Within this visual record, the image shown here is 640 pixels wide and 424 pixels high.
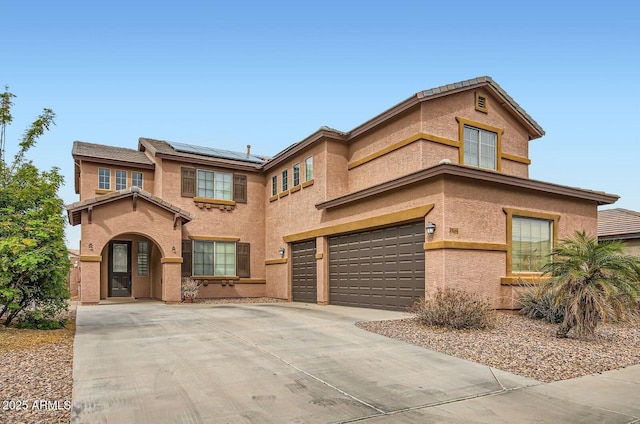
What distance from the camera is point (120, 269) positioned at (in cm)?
2189

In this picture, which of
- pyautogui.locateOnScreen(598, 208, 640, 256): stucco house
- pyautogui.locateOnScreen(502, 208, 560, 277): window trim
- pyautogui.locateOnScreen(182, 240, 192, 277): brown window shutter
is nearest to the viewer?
pyautogui.locateOnScreen(502, 208, 560, 277): window trim

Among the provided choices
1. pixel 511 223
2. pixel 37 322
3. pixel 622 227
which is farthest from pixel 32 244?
pixel 622 227

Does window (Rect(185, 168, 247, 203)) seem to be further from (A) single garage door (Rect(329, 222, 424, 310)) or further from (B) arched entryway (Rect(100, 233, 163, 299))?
(A) single garage door (Rect(329, 222, 424, 310))

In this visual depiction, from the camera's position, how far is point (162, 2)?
517 inches

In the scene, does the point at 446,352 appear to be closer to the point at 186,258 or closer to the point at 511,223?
the point at 511,223

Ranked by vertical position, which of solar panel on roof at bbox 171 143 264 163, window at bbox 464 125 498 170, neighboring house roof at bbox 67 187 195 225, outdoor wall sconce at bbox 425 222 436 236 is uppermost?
solar panel on roof at bbox 171 143 264 163

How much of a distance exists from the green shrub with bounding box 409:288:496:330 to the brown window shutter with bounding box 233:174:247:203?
14023 mm

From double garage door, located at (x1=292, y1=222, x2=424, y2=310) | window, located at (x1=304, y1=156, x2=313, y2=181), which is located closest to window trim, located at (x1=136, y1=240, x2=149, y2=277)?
window, located at (x1=304, y1=156, x2=313, y2=181)

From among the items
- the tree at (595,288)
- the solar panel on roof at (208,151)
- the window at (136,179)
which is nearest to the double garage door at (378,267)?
the tree at (595,288)

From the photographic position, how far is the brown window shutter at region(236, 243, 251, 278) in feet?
75.2

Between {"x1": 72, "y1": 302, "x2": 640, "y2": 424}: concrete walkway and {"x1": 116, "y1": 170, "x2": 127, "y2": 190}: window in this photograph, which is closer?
{"x1": 72, "y1": 302, "x2": 640, "y2": 424}: concrete walkway

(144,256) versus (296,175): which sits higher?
(296,175)

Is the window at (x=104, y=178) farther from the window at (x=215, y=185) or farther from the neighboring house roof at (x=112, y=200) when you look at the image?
the window at (x=215, y=185)

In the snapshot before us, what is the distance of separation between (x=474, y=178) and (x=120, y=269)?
16.7m
